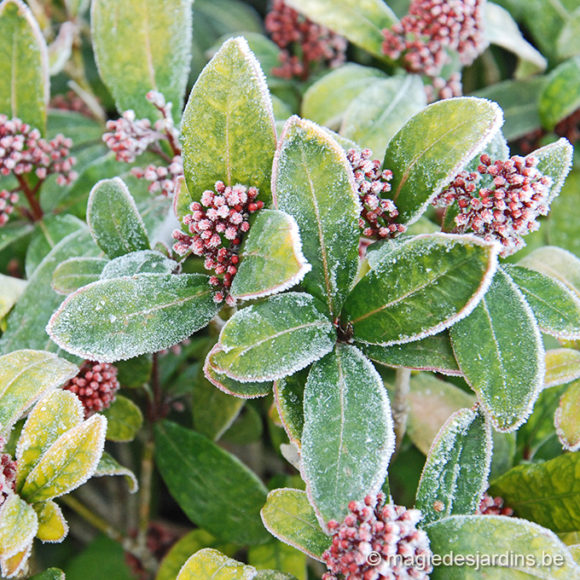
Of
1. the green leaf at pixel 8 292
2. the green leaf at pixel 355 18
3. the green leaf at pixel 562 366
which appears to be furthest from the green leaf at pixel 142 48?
the green leaf at pixel 562 366

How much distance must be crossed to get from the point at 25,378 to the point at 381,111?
2.72 feet

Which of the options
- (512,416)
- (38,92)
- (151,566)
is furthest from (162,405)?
(512,416)

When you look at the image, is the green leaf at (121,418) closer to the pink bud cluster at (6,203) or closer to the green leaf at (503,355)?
the pink bud cluster at (6,203)

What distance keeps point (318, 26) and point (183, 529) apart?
125cm

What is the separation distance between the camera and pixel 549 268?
1192mm

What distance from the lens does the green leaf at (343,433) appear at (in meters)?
0.85

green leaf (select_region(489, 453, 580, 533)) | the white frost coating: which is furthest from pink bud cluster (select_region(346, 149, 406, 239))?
green leaf (select_region(489, 453, 580, 533))

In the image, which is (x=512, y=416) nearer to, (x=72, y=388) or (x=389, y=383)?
(x=389, y=383)

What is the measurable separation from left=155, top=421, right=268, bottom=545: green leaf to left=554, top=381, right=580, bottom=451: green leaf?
55 centimetres

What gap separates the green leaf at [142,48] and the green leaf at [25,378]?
0.58 metres

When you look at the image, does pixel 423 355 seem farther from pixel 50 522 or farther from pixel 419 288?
pixel 50 522

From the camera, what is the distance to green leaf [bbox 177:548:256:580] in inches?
38.2

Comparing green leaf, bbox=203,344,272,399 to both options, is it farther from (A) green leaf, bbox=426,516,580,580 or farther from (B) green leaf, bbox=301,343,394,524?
(A) green leaf, bbox=426,516,580,580

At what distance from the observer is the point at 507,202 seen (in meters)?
0.94
